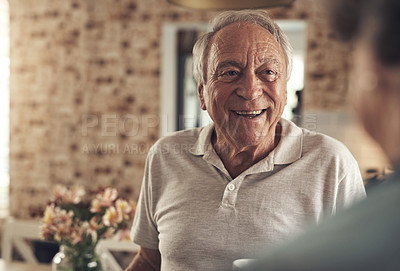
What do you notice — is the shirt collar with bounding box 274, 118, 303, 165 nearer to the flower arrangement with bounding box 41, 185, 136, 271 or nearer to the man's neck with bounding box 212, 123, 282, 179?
the man's neck with bounding box 212, 123, 282, 179

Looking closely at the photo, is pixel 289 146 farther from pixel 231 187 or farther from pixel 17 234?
pixel 17 234

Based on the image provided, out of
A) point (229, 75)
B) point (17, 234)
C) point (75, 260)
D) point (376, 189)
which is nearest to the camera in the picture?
point (376, 189)

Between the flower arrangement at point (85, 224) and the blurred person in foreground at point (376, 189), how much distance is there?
4.38ft

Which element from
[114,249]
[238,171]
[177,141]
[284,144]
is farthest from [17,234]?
[284,144]

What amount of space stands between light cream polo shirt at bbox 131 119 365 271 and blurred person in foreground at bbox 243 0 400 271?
2.08ft

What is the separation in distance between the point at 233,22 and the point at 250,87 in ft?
0.63

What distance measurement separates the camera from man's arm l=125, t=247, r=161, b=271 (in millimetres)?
1297

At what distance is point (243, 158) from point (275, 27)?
14.5 inches

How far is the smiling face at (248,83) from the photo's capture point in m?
1.15

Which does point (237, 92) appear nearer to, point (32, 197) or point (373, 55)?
point (373, 55)

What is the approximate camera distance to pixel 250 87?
1140 mm

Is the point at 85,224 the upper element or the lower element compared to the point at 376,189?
lower

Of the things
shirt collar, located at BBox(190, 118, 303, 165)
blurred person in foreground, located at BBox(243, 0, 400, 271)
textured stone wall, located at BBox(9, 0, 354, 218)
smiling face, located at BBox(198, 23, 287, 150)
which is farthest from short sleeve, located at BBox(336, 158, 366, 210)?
textured stone wall, located at BBox(9, 0, 354, 218)

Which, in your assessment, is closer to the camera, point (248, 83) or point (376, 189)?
point (376, 189)
